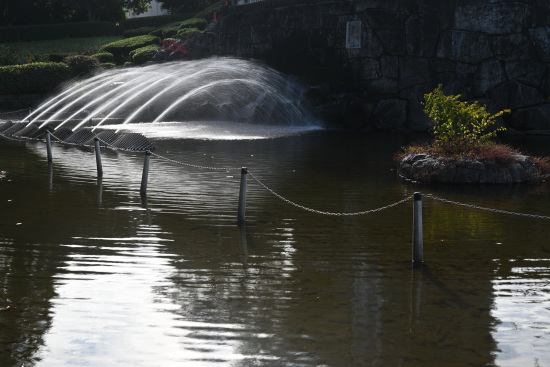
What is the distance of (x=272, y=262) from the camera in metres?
9.46

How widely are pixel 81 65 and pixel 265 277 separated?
39.8 metres

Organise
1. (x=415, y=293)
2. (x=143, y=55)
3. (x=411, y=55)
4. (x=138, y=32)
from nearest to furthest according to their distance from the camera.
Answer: (x=415, y=293) → (x=411, y=55) → (x=143, y=55) → (x=138, y=32)

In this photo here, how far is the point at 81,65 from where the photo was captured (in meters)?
44.9

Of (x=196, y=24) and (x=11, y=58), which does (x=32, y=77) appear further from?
(x=196, y=24)

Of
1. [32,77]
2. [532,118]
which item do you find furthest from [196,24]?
[532,118]

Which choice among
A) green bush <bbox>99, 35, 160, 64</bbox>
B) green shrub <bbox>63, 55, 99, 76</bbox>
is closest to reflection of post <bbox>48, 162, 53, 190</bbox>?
green shrub <bbox>63, 55, 99, 76</bbox>

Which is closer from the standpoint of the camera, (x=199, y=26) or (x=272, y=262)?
(x=272, y=262)

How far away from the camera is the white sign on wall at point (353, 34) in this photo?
34250mm

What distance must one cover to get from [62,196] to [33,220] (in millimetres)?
2416

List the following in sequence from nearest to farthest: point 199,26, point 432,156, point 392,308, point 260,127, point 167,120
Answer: point 392,308, point 432,156, point 260,127, point 167,120, point 199,26

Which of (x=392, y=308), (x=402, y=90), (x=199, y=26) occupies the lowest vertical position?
(x=392, y=308)

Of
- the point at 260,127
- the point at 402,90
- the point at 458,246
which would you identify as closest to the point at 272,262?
the point at 458,246

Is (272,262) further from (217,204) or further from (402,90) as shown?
(402,90)

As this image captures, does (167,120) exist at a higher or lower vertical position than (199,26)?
lower
